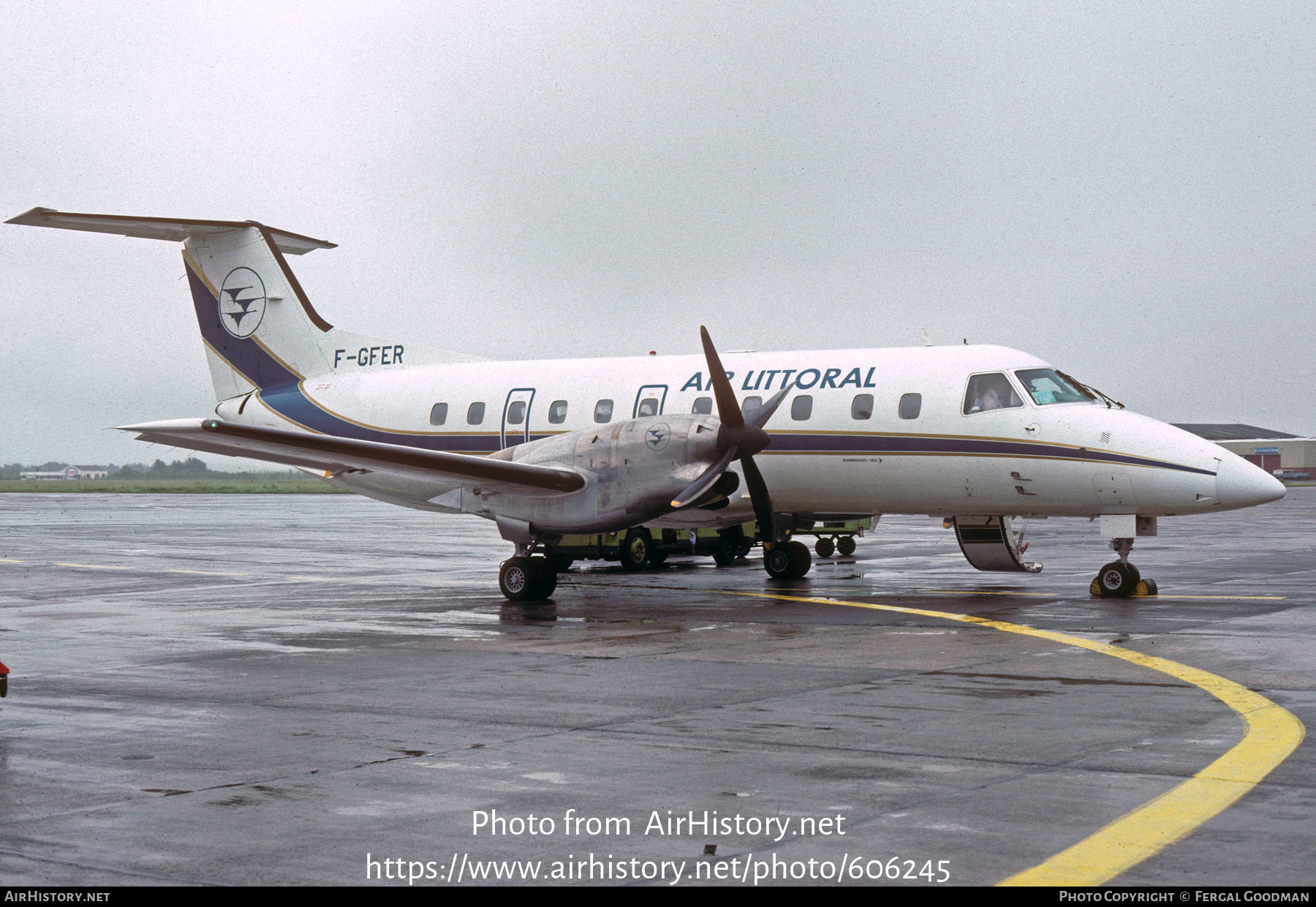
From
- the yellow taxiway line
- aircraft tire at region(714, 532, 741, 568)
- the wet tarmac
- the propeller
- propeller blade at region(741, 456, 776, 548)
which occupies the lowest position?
the wet tarmac

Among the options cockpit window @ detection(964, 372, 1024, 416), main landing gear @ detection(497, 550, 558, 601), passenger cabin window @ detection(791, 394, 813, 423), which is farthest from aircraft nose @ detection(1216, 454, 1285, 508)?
main landing gear @ detection(497, 550, 558, 601)

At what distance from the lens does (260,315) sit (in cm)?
2488

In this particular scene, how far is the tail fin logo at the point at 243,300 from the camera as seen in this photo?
24.8 m

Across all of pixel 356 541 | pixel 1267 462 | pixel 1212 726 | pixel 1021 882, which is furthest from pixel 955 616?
pixel 1267 462

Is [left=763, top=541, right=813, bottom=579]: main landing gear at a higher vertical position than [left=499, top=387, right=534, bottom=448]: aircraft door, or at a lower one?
lower

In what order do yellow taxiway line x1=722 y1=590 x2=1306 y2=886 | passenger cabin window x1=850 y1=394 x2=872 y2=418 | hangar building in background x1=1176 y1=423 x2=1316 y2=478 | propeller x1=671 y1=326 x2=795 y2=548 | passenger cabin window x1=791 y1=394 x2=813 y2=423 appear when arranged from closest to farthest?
yellow taxiway line x1=722 y1=590 x2=1306 y2=886, propeller x1=671 y1=326 x2=795 y2=548, passenger cabin window x1=850 y1=394 x2=872 y2=418, passenger cabin window x1=791 y1=394 x2=813 y2=423, hangar building in background x1=1176 y1=423 x2=1316 y2=478

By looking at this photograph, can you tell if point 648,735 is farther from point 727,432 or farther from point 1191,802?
point 727,432

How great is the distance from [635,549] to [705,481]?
7.75 meters

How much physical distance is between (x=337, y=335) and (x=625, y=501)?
377 inches

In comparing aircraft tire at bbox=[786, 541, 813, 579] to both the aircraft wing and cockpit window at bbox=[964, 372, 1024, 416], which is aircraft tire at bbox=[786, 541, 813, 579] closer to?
cockpit window at bbox=[964, 372, 1024, 416]

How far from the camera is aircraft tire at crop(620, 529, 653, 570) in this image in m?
25.0

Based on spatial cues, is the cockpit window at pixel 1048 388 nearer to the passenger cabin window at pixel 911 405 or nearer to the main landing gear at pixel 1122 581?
the passenger cabin window at pixel 911 405

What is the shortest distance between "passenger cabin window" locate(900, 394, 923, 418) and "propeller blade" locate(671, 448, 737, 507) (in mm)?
2839
